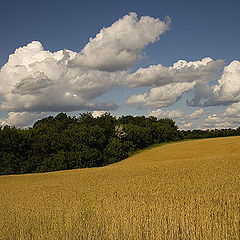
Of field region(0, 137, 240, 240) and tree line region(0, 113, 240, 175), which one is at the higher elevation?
tree line region(0, 113, 240, 175)

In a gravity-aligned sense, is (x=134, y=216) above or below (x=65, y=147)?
below

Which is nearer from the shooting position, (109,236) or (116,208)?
(109,236)

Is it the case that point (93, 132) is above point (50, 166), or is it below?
above

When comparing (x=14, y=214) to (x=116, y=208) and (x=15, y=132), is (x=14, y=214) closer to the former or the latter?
(x=116, y=208)

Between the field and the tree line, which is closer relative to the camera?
the field

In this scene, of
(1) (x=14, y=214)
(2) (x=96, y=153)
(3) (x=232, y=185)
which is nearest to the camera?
(1) (x=14, y=214)

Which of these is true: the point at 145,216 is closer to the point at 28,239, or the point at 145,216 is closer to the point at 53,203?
the point at 28,239

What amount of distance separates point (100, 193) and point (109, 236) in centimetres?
605

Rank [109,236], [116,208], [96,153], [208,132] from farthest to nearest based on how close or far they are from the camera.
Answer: [208,132] → [96,153] → [116,208] → [109,236]

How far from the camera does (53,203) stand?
13.5 metres

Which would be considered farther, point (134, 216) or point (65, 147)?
point (65, 147)

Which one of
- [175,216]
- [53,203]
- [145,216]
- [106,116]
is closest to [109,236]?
[145,216]

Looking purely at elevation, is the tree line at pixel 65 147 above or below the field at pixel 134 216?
above

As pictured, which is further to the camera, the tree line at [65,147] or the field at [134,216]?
the tree line at [65,147]
